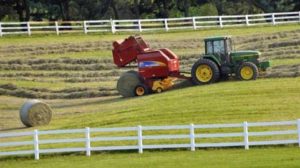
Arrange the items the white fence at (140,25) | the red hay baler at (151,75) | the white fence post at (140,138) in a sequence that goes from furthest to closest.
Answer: the white fence at (140,25) → the red hay baler at (151,75) → the white fence post at (140,138)

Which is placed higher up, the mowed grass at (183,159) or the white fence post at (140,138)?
the white fence post at (140,138)

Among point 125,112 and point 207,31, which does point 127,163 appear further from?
point 207,31

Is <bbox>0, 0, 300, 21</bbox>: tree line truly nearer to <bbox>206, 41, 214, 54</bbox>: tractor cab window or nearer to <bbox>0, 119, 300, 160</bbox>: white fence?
<bbox>206, 41, 214, 54</bbox>: tractor cab window

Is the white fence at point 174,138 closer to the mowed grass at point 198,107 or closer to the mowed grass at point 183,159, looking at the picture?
the mowed grass at point 183,159

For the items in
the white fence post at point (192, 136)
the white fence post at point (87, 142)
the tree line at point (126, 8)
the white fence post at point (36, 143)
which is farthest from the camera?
the tree line at point (126, 8)

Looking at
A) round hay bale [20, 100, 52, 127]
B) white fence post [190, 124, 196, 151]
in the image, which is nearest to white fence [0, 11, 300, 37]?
round hay bale [20, 100, 52, 127]

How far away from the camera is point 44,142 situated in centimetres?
2747

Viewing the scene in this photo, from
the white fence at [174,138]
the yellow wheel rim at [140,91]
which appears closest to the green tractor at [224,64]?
the yellow wheel rim at [140,91]

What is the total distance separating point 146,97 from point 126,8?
48.5 meters

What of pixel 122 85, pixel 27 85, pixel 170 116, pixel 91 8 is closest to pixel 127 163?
pixel 170 116

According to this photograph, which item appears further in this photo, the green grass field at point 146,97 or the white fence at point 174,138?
the white fence at point 174,138

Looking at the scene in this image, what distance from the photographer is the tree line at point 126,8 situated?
Result: 7544 centimetres

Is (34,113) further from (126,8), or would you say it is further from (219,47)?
(126,8)

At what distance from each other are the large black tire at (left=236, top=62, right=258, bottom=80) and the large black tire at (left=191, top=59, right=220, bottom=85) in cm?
99
